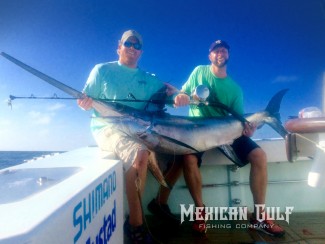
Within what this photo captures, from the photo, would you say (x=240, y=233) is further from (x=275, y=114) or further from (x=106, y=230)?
(x=106, y=230)

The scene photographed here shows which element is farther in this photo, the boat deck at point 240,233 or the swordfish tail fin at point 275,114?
the swordfish tail fin at point 275,114

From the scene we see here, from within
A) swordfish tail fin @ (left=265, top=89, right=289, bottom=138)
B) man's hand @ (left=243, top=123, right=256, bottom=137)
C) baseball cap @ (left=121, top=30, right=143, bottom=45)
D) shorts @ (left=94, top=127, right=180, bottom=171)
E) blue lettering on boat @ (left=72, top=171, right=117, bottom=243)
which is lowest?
blue lettering on boat @ (left=72, top=171, right=117, bottom=243)

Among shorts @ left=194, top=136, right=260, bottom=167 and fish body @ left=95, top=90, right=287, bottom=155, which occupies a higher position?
fish body @ left=95, top=90, right=287, bottom=155

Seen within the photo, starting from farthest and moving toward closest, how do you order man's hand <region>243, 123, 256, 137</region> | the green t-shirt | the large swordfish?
1. the green t-shirt
2. man's hand <region>243, 123, 256, 137</region>
3. the large swordfish

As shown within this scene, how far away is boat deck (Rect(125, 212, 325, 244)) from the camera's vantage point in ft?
7.55

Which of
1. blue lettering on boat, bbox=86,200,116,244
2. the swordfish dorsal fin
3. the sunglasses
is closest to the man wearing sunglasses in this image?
the sunglasses

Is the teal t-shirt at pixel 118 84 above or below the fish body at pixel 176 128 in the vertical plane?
above

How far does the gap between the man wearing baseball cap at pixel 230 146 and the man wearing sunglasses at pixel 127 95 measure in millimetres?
402

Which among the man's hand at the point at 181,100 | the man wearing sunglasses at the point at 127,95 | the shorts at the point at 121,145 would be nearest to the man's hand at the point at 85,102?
the man wearing sunglasses at the point at 127,95

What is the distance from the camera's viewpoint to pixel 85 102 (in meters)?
2.39

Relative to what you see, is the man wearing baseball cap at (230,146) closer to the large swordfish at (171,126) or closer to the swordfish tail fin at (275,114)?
the large swordfish at (171,126)

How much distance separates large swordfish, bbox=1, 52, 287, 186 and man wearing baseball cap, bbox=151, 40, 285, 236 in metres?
0.12

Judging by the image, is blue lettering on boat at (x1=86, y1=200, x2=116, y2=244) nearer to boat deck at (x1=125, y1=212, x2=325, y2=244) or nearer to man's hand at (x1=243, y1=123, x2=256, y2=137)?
boat deck at (x1=125, y1=212, x2=325, y2=244)

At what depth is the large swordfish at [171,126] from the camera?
2432mm
